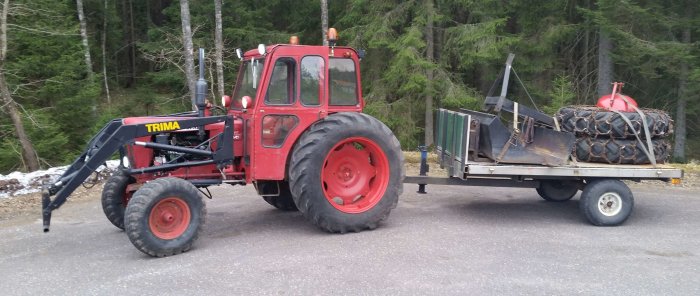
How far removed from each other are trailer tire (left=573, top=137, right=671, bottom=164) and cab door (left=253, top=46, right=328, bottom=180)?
12.0 feet

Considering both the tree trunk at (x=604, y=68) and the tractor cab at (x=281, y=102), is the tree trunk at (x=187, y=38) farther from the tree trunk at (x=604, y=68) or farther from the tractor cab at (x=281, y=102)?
the tree trunk at (x=604, y=68)

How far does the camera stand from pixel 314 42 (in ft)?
70.7

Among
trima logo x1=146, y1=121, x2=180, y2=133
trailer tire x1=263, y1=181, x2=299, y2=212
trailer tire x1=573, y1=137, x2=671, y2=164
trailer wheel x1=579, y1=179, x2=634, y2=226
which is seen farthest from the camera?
trailer tire x1=263, y1=181, x2=299, y2=212

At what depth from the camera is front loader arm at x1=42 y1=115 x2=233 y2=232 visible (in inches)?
225

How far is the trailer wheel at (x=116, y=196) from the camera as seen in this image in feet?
21.1

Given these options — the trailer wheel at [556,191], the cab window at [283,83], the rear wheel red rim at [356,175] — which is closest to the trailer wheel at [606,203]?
the trailer wheel at [556,191]

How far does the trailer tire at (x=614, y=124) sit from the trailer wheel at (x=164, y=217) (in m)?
4.90

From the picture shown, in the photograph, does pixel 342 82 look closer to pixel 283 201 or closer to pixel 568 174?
pixel 283 201

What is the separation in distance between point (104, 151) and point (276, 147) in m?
1.86

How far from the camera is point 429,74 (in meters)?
16.6

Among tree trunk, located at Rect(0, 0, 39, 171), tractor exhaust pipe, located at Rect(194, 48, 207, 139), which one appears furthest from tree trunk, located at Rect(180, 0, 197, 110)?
tractor exhaust pipe, located at Rect(194, 48, 207, 139)

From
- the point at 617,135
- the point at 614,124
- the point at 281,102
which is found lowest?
the point at 617,135

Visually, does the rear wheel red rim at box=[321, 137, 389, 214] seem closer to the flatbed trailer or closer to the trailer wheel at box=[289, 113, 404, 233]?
the trailer wheel at box=[289, 113, 404, 233]

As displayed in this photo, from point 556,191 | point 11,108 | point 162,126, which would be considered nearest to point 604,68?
point 556,191
